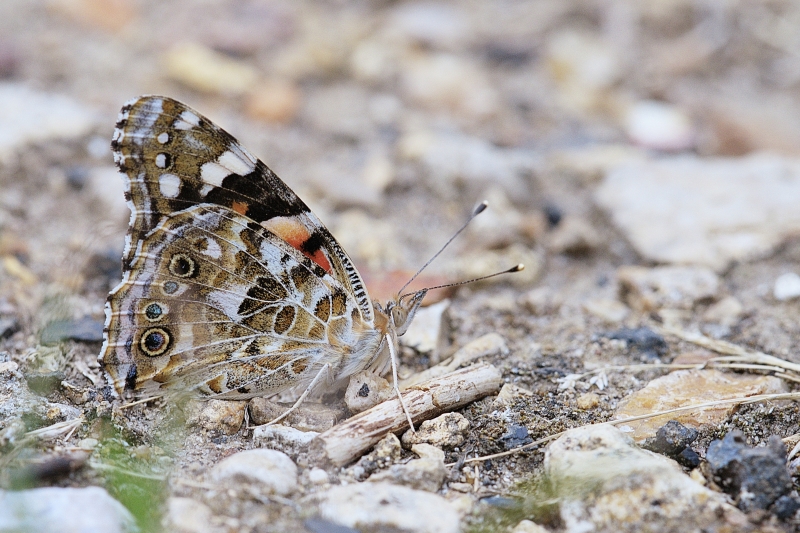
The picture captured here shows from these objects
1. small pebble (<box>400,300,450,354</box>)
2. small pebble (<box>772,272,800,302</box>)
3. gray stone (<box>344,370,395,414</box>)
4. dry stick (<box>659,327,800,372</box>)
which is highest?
gray stone (<box>344,370,395,414</box>)

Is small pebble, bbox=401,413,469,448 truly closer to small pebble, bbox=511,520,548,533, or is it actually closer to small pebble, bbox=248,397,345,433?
small pebble, bbox=248,397,345,433

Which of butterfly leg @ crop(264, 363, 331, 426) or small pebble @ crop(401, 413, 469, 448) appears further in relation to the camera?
butterfly leg @ crop(264, 363, 331, 426)

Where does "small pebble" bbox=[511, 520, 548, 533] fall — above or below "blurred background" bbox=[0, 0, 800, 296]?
below

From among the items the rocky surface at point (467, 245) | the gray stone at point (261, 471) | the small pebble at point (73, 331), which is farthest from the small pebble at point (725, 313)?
the small pebble at point (73, 331)

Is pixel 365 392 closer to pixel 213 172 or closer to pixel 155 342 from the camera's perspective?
pixel 155 342

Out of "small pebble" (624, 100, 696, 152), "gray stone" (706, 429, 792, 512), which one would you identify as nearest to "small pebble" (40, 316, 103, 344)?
"gray stone" (706, 429, 792, 512)

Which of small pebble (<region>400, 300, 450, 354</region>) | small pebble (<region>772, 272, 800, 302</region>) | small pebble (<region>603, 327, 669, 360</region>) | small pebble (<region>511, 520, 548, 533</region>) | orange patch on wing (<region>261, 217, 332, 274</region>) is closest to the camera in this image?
small pebble (<region>511, 520, 548, 533</region>)

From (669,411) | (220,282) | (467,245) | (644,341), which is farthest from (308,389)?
(467,245)
